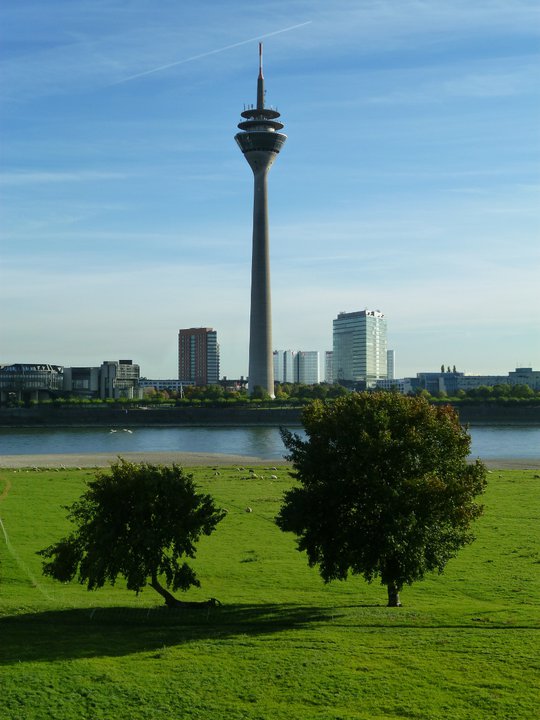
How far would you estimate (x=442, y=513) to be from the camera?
2264 centimetres

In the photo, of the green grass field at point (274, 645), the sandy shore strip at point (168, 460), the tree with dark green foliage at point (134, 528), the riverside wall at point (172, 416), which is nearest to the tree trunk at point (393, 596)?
the green grass field at point (274, 645)

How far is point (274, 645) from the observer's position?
18688 mm

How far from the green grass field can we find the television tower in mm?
147942

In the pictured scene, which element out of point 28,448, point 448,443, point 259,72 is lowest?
point 28,448

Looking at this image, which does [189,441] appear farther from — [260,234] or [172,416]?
[260,234]

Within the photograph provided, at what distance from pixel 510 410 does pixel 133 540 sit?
149194 mm

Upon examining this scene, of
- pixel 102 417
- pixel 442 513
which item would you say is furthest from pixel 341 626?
pixel 102 417

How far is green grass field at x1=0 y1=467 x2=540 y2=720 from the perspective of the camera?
15.3 metres

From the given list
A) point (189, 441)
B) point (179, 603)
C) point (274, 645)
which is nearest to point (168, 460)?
point (189, 441)

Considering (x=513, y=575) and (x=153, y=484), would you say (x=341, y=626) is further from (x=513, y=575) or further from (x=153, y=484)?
(x=513, y=575)

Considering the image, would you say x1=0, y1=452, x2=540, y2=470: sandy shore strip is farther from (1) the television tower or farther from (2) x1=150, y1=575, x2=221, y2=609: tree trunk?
(1) the television tower

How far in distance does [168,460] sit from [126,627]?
58.4 m

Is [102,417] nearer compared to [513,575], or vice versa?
[513,575]

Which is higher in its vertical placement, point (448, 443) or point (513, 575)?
point (448, 443)
